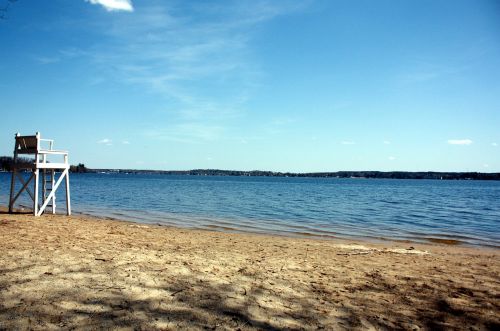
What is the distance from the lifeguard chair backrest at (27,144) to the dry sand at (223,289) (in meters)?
4.66

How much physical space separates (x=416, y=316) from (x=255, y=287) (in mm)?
2339

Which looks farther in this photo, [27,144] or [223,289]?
[27,144]

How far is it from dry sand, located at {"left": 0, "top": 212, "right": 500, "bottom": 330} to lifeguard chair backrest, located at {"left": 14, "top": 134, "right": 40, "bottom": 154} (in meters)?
4.66

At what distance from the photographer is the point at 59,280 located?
520 cm

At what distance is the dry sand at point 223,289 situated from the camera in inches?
162

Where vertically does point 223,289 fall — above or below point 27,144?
below

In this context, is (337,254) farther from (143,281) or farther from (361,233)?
(361,233)

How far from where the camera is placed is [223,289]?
5281 millimetres

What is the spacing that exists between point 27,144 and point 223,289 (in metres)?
11.5

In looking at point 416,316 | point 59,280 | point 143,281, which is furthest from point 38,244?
point 416,316

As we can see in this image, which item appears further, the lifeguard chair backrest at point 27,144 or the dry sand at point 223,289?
the lifeguard chair backrest at point 27,144

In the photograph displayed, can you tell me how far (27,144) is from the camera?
13000 millimetres

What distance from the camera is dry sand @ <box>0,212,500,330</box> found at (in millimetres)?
4121

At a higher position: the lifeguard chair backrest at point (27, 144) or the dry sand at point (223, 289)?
the lifeguard chair backrest at point (27, 144)
